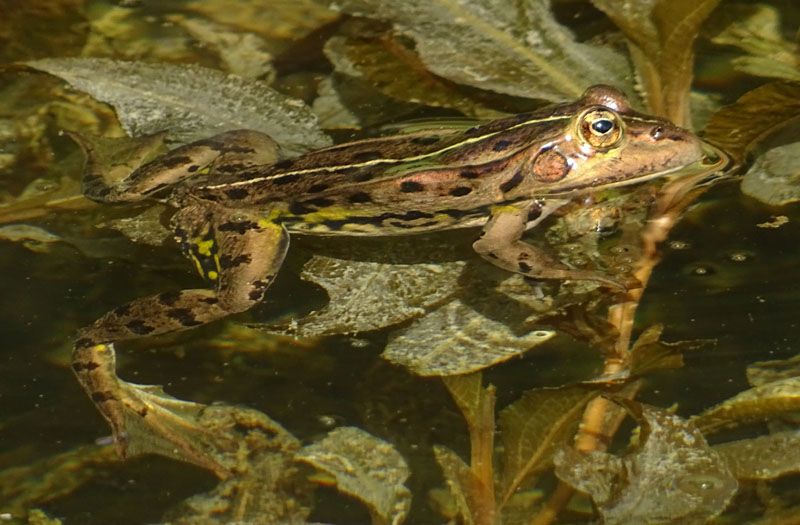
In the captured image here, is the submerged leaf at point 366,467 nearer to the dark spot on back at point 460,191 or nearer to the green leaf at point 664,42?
the dark spot on back at point 460,191

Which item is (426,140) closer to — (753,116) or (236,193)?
(236,193)

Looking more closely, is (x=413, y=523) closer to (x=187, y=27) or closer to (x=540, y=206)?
(x=540, y=206)

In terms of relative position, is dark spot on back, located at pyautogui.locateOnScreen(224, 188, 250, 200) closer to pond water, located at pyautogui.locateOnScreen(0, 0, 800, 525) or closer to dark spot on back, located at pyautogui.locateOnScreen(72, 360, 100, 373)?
pond water, located at pyautogui.locateOnScreen(0, 0, 800, 525)

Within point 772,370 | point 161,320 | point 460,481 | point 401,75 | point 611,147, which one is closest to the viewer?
point 460,481

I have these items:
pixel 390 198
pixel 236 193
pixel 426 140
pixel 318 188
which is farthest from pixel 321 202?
pixel 426 140

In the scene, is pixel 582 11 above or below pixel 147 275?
above

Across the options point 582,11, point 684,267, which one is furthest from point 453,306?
point 582,11
